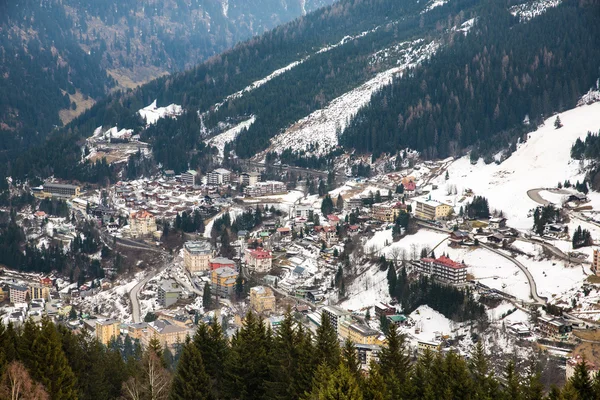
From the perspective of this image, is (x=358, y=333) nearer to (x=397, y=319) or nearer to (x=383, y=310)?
(x=397, y=319)

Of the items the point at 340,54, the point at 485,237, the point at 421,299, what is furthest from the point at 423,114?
the point at 421,299

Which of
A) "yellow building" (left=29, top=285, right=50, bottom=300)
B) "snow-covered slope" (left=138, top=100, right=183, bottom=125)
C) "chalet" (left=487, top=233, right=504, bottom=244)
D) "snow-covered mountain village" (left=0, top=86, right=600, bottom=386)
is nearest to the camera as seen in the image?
"snow-covered mountain village" (left=0, top=86, right=600, bottom=386)

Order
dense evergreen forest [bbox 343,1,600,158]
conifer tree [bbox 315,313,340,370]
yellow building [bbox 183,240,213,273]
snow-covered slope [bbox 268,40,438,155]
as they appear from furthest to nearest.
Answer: snow-covered slope [bbox 268,40,438,155], dense evergreen forest [bbox 343,1,600,158], yellow building [bbox 183,240,213,273], conifer tree [bbox 315,313,340,370]

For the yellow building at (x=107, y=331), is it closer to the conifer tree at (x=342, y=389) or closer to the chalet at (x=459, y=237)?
the chalet at (x=459, y=237)

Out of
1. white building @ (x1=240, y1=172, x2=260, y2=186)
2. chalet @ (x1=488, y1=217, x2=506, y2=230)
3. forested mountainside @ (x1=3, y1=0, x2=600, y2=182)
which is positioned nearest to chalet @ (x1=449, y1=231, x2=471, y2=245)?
chalet @ (x1=488, y1=217, x2=506, y2=230)

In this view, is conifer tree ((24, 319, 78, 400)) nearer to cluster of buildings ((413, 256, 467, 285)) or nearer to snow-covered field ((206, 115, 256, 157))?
cluster of buildings ((413, 256, 467, 285))
